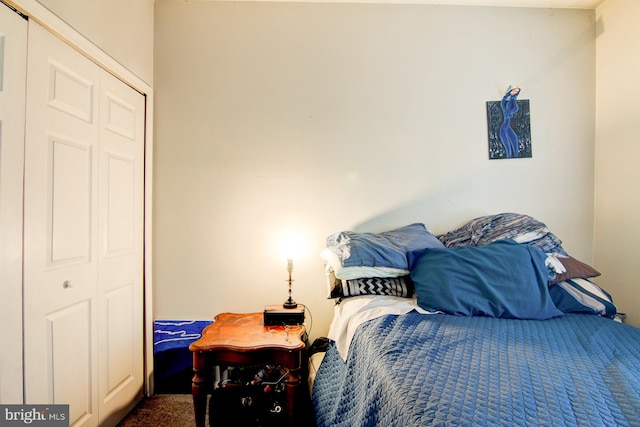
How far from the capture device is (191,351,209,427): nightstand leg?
134cm

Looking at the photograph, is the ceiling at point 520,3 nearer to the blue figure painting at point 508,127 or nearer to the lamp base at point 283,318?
the blue figure painting at point 508,127

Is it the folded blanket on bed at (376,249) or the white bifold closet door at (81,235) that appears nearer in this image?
the white bifold closet door at (81,235)

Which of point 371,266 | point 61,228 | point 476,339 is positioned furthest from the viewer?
point 371,266

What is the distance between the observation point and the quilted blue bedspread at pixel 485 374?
Result: 0.68 m

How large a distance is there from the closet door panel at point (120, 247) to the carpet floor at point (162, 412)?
0.07 meters

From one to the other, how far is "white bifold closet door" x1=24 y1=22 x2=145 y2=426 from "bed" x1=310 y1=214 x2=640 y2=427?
3.68 ft

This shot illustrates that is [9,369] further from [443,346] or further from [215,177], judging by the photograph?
[443,346]

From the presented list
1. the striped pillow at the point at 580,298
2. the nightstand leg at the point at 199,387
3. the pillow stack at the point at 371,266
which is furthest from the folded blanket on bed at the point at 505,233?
the nightstand leg at the point at 199,387

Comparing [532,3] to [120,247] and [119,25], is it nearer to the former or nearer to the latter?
[119,25]

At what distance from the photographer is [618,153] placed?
5.94 ft

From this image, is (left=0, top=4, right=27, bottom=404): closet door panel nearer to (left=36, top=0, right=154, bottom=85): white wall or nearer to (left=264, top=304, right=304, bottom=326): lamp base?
(left=36, top=0, right=154, bottom=85): white wall

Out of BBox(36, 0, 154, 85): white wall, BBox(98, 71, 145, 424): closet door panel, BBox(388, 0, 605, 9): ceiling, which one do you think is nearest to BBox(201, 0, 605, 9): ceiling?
BBox(388, 0, 605, 9): ceiling

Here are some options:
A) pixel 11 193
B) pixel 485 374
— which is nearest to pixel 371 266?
pixel 485 374

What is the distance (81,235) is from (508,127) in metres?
2.63
